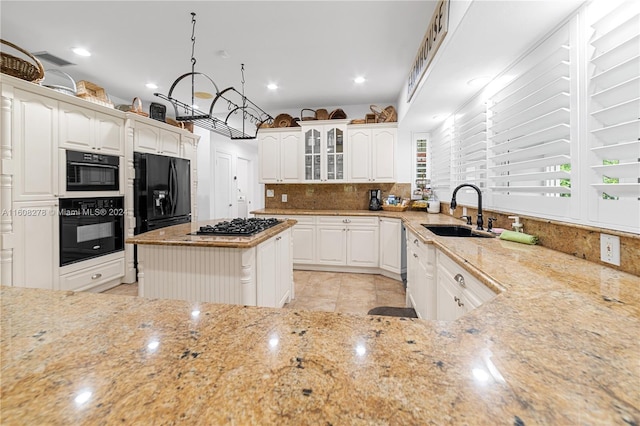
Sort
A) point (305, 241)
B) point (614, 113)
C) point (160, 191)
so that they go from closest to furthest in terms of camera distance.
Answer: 1. point (614, 113)
2. point (160, 191)
3. point (305, 241)

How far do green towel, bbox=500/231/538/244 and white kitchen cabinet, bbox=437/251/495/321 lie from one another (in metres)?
0.46

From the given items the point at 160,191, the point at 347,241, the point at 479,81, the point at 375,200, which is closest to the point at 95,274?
the point at 160,191

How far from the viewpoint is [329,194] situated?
183 inches

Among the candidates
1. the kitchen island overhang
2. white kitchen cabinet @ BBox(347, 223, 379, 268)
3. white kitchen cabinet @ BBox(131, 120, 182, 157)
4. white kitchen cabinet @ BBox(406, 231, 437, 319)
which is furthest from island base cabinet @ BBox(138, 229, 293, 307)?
white kitchen cabinet @ BBox(131, 120, 182, 157)

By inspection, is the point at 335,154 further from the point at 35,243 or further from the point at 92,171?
the point at 35,243

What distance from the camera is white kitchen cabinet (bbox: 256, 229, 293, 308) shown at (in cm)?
210

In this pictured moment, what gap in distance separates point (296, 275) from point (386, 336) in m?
3.43

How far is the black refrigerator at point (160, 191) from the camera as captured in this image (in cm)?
349

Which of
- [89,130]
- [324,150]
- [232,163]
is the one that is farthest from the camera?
[232,163]

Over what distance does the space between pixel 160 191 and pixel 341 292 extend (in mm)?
2753

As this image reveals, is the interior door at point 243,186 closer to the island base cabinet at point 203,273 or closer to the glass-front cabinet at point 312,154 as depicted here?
the glass-front cabinet at point 312,154

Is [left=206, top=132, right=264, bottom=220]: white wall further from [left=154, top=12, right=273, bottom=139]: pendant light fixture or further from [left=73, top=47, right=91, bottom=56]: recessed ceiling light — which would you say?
[left=73, top=47, right=91, bottom=56]: recessed ceiling light

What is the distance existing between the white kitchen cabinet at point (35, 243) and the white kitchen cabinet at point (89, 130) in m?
0.68

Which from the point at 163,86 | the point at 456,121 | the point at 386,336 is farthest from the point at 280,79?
the point at 386,336
